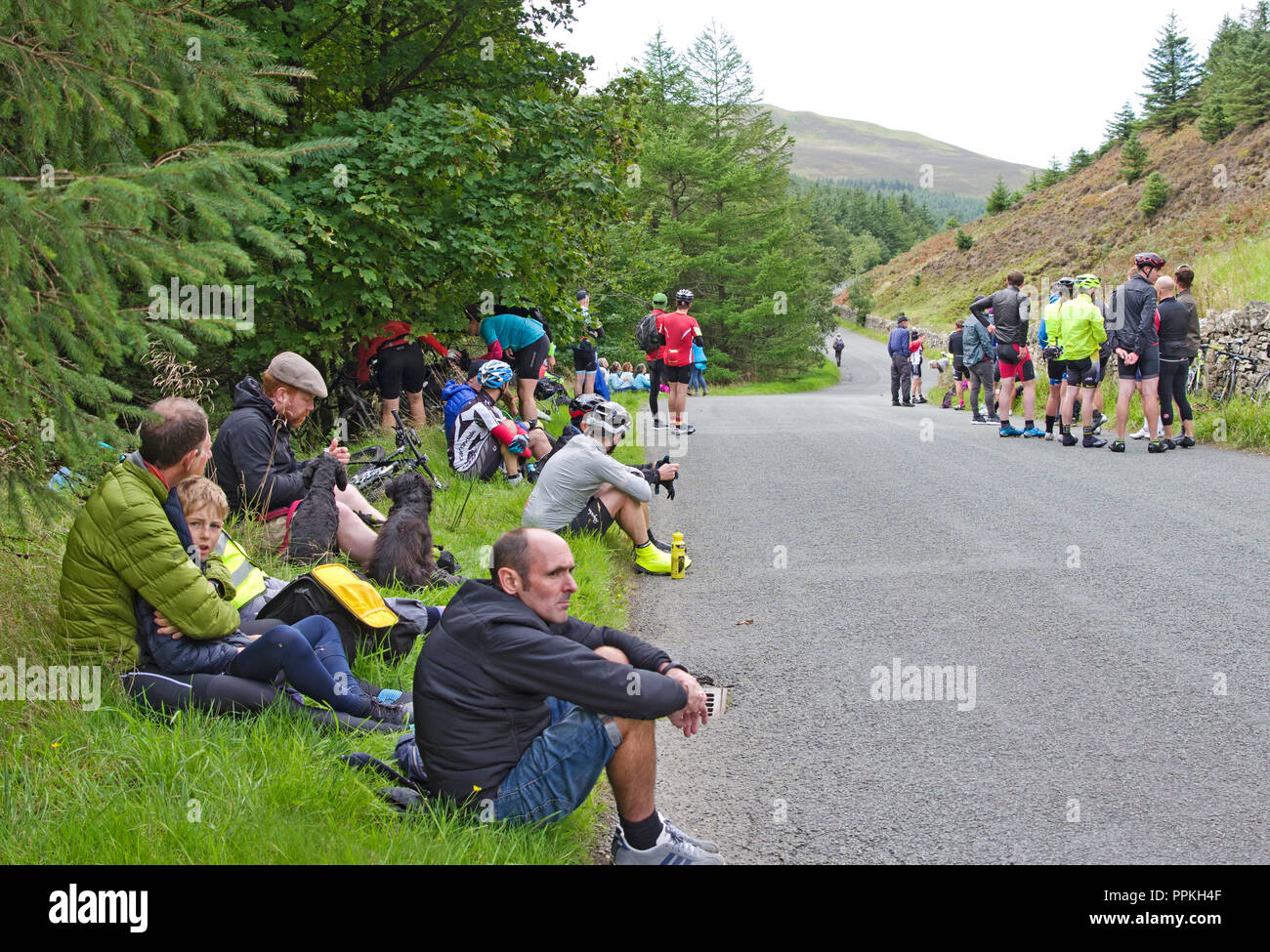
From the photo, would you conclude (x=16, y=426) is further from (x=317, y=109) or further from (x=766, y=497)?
(x=317, y=109)

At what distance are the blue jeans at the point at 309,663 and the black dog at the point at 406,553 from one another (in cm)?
188

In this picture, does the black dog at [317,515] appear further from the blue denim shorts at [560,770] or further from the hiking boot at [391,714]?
the blue denim shorts at [560,770]

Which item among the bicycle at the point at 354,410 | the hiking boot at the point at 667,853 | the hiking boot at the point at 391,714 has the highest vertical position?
the bicycle at the point at 354,410

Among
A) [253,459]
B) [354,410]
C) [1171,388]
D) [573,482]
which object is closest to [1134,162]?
[1171,388]

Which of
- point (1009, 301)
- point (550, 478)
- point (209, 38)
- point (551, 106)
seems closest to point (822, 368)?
point (1009, 301)

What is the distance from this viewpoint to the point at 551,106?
11938 mm

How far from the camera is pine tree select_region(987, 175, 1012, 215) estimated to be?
231 feet

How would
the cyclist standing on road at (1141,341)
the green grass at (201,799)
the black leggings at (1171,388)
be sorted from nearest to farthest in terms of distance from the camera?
1. the green grass at (201,799)
2. the cyclist standing on road at (1141,341)
3. the black leggings at (1171,388)

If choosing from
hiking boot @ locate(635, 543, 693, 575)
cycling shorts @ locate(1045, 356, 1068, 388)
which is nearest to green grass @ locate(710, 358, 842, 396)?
cycling shorts @ locate(1045, 356, 1068, 388)

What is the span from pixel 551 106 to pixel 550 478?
19.5 ft

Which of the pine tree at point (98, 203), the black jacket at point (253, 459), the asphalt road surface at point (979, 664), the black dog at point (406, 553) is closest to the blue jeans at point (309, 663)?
the pine tree at point (98, 203)

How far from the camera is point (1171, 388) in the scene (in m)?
13.1

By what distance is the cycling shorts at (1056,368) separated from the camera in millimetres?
13969
